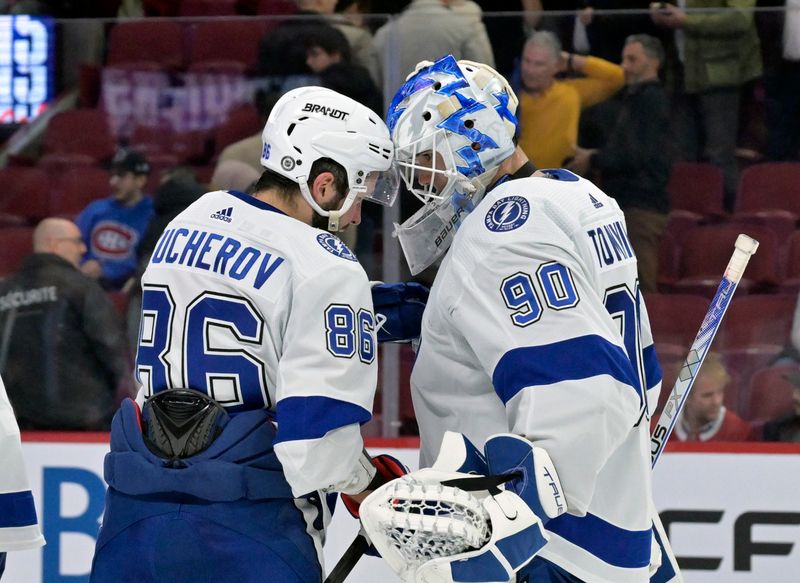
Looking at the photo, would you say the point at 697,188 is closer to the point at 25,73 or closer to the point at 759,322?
the point at 759,322

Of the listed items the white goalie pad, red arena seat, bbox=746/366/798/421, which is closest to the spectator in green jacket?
red arena seat, bbox=746/366/798/421

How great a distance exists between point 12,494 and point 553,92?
1958 mm

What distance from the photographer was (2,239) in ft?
13.8

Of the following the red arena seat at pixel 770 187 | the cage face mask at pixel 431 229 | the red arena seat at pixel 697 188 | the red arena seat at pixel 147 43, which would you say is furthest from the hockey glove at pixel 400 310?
the red arena seat at pixel 147 43

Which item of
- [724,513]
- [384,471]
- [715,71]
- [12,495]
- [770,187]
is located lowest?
[724,513]

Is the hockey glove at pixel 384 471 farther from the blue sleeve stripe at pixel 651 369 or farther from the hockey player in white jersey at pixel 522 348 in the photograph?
the blue sleeve stripe at pixel 651 369

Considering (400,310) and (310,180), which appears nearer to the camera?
(310,180)

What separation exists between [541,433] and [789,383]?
2049 mm

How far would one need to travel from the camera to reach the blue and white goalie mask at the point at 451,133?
8.13 ft

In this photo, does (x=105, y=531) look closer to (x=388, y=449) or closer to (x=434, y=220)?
(x=434, y=220)

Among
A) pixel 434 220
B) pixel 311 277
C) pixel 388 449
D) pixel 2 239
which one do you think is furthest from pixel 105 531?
pixel 2 239

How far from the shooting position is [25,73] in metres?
4.12

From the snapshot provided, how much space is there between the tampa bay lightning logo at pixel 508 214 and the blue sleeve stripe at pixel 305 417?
1.27ft

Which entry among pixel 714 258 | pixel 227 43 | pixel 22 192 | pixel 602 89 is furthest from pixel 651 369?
pixel 22 192
